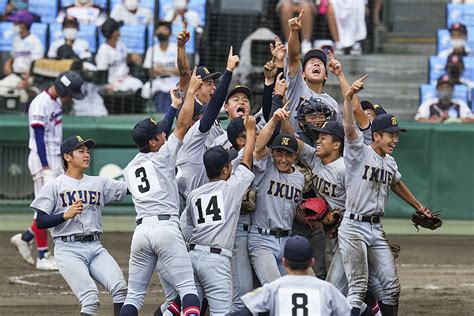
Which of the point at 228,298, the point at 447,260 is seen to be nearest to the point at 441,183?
the point at 447,260

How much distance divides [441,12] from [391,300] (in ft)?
30.2

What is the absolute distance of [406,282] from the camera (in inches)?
480

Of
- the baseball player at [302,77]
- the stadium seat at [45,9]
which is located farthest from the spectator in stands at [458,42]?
the baseball player at [302,77]

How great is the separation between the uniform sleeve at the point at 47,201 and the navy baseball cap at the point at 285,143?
178cm

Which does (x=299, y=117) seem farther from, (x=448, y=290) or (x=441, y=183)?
(x=441, y=183)

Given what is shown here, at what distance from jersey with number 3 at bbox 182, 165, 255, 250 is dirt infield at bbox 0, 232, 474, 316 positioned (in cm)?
205

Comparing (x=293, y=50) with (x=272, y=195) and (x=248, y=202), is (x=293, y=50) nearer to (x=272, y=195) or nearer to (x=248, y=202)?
(x=272, y=195)

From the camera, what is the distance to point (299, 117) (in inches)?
380

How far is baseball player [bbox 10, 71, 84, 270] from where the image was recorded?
12648 millimetres

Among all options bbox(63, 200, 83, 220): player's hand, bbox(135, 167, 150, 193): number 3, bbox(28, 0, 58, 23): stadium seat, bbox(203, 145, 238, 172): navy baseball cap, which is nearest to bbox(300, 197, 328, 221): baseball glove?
bbox(203, 145, 238, 172): navy baseball cap

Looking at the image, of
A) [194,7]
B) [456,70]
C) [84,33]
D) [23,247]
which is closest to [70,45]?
[84,33]

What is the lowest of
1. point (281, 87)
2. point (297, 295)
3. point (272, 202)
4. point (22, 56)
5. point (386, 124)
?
point (297, 295)

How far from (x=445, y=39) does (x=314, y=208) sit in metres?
8.52

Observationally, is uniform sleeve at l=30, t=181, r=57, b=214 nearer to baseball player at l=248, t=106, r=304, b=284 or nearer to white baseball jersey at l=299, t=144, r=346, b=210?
baseball player at l=248, t=106, r=304, b=284
